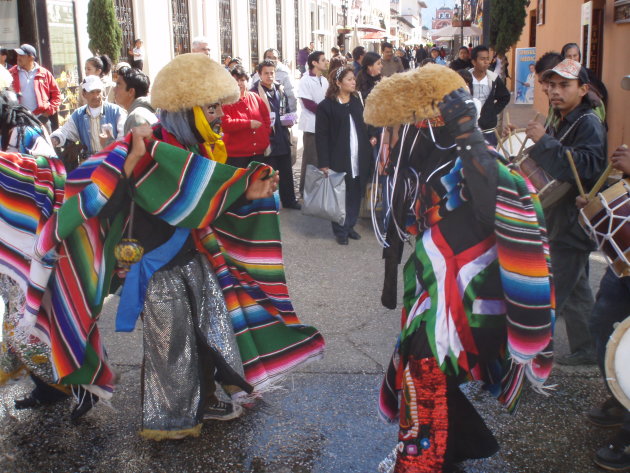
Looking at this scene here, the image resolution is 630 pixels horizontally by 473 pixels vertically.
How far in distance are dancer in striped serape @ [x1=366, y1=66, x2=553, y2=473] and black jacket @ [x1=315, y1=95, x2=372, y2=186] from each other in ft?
13.3

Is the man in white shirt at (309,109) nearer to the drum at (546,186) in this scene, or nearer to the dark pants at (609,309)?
the drum at (546,186)

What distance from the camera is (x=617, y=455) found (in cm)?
315

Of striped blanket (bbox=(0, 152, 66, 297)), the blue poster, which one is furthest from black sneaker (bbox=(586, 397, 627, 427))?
the blue poster

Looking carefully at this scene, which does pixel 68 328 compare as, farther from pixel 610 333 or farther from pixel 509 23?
pixel 509 23

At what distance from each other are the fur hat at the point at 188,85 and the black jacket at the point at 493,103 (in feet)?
19.2

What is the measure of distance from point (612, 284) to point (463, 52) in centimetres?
1097

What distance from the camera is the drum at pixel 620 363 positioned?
9.36ft

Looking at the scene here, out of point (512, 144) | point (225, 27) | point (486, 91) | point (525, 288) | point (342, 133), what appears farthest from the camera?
point (225, 27)

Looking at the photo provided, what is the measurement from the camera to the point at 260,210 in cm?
346

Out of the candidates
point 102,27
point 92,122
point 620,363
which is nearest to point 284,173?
point 92,122

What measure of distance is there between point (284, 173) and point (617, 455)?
5814 millimetres

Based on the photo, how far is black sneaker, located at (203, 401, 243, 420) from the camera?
143 inches

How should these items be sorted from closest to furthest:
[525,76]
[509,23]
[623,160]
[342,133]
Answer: [623,160]
[342,133]
[509,23]
[525,76]

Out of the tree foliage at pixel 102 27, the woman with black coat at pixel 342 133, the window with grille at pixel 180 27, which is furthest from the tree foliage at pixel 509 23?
the woman with black coat at pixel 342 133
